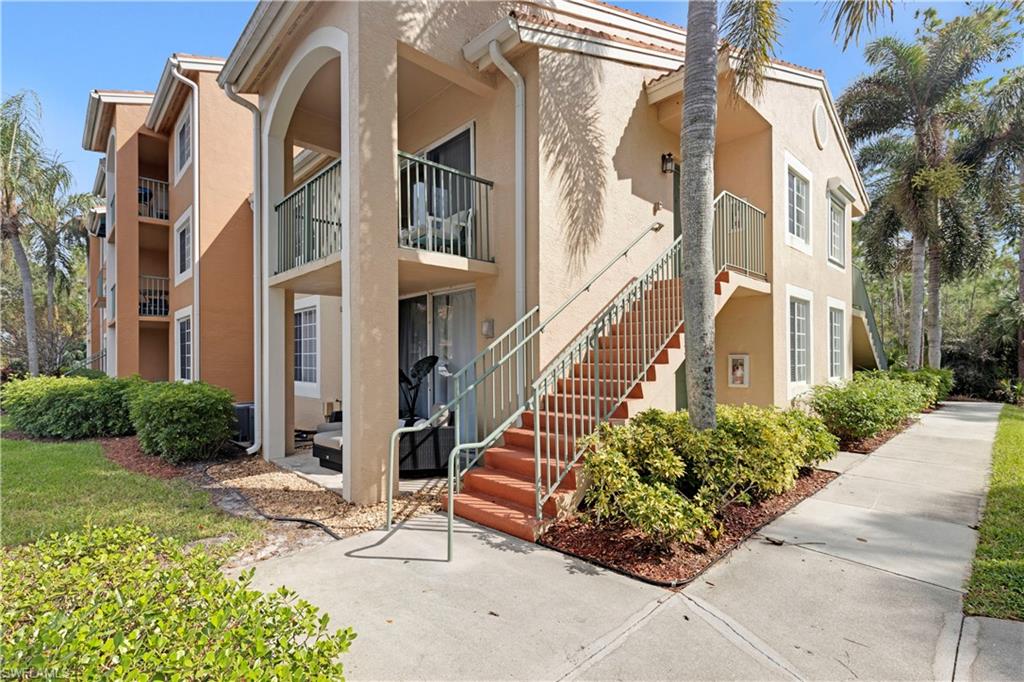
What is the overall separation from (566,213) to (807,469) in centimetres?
526

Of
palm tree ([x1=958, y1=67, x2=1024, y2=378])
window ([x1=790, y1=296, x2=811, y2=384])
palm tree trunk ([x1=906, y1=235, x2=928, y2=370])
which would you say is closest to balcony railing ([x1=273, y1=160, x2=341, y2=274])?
window ([x1=790, y1=296, x2=811, y2=384])

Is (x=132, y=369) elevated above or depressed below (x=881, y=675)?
above

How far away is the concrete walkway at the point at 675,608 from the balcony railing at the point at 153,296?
14749 mm

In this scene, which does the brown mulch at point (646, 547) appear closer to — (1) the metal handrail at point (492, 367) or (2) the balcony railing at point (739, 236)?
(1) the metal handrail at point (492, 367)

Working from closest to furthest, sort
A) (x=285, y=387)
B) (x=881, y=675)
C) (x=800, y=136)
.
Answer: (x=881, y=675) → (x=285, y=387) → (x=800, y=136)

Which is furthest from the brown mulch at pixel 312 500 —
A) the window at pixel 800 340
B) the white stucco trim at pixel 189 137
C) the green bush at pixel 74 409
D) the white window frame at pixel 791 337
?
the white stucco trim at pixel 189 137

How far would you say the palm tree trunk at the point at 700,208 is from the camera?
559cm

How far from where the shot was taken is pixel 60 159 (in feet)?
55.4

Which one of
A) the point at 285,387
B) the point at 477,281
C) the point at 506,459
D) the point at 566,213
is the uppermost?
the point at 566,213

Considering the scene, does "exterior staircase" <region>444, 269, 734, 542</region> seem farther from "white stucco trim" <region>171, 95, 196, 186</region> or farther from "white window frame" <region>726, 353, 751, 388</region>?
"white stucco trim" <region>171, 95, 196, 186</region>

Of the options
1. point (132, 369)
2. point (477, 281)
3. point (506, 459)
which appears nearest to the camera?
point (506, 459)

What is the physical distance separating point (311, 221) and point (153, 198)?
37.7ft

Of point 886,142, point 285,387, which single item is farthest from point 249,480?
point 886,142

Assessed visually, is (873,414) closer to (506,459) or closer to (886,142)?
(506,459)
